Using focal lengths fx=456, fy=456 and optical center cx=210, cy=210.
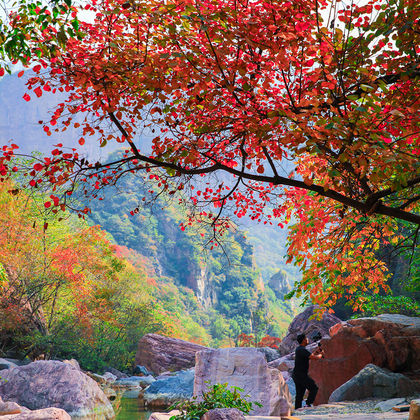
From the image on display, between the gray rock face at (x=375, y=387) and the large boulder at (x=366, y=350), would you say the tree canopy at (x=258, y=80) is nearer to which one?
the gray rock face at (x=375, y=387)

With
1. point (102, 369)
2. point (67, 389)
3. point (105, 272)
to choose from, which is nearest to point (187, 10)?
point (67, 389)

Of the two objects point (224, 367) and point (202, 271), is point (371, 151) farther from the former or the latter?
point (202, 271)

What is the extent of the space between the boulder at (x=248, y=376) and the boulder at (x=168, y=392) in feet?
21.4

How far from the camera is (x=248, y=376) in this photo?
756 centimetres

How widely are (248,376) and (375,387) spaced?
2765 millimetres

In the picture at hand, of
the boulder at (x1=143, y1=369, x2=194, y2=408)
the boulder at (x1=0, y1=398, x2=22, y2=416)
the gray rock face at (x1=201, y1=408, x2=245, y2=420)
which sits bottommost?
the boulder at (x1=143, y1=369, x2=194, y2=408)

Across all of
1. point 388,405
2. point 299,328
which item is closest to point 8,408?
point 388,405

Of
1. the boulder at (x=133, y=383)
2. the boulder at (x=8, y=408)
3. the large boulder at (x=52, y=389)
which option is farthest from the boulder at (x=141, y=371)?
the boulder at (x=8, y=408)

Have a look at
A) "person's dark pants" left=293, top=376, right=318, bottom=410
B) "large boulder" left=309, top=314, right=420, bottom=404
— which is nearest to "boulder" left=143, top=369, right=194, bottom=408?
"large boulder" left=309, top=314, right=420, bottom=404

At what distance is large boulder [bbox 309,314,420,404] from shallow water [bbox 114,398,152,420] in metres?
4.84

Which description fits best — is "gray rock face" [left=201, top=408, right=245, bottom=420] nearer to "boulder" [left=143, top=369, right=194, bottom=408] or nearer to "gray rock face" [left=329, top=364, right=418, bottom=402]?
"gray rock face" [left=329, top=364, right=418, bottom=402]

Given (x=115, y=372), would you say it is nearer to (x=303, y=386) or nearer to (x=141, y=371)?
(x=141, y=371)

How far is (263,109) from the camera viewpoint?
4.69 m

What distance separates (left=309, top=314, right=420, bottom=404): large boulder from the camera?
31.1 feet
